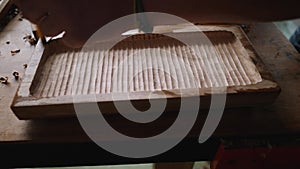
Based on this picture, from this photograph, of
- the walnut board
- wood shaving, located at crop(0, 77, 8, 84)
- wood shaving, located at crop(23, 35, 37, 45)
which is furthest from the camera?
wood shaving, located at crop(23, 35, 37, 45)

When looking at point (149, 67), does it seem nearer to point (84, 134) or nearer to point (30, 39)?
point (84, 134)

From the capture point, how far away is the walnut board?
0.51m

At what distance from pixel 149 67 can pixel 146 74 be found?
0.09 ft

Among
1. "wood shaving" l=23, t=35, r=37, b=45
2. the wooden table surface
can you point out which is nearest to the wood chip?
"wood shaving" l=23, t=35, r=37, b=45

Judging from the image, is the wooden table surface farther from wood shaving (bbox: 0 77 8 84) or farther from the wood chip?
the wood chip

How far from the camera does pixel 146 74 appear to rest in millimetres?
600

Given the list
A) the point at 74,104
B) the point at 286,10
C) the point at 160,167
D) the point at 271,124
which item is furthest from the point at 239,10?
the point at 160,167

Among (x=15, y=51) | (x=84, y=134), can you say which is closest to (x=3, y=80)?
(x=15, y=51)

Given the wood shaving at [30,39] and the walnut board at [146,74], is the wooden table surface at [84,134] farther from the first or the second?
the wood shaving at [30,39]

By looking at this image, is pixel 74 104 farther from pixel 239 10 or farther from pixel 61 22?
pixel 239 10

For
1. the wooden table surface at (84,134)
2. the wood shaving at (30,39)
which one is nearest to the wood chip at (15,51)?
the wood shaving at (30,39)

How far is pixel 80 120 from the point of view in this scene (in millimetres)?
Answer: 526

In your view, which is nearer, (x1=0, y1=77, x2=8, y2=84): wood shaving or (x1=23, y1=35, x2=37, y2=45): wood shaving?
(x1=0, y1=77, x2=8, y2=84): wood shaving

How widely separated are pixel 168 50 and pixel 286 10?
26cm
